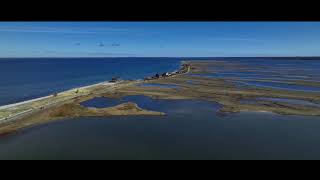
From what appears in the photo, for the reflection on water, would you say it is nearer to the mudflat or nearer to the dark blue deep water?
the mudflat

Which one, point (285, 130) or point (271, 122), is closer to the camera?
point (285, 130)

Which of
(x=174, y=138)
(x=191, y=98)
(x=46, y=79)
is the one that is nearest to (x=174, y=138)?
(x=174, y=138)

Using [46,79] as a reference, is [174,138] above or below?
below

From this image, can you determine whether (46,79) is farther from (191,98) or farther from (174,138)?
(174,138)

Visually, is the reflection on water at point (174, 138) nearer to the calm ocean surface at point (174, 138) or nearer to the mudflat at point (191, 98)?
the calm ocean surface at point (174, 138)

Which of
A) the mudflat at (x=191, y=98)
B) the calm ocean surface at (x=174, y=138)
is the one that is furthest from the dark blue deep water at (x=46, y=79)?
the calm ocean surface at (x=174, y=138)

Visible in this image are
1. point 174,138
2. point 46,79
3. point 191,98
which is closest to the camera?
point 174,138
